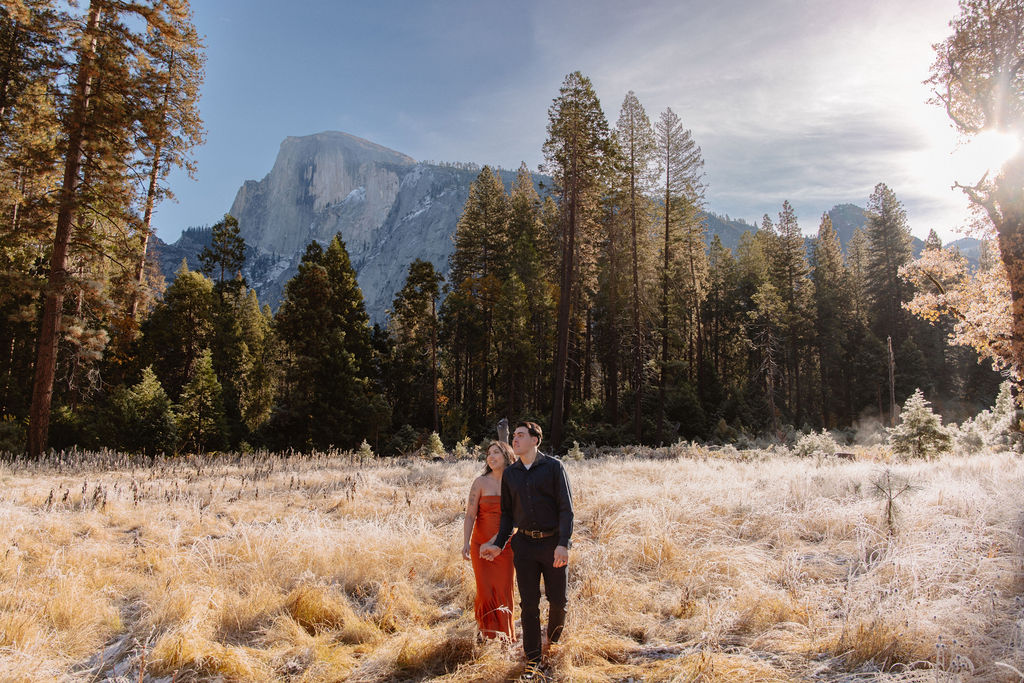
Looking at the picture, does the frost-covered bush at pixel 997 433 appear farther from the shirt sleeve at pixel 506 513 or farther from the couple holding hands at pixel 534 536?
the shirt sleeve at pixel 506 513

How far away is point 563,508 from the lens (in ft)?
13.0

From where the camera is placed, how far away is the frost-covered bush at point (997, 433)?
48.6 feet

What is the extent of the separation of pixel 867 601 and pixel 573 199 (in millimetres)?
19325

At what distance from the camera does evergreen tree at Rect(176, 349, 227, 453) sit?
21.9 meters

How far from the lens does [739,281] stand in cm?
4312

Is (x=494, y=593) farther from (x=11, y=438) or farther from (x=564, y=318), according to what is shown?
(x=11, y=438)

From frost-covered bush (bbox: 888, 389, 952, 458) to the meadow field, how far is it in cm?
600

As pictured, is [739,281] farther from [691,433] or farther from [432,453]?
[432,453]

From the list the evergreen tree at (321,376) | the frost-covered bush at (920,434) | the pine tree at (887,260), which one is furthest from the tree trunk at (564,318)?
the pine tree at (887,260)

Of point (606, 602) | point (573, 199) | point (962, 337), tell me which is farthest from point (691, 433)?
point (606, 602)

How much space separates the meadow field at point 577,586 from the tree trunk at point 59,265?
5.37 meters

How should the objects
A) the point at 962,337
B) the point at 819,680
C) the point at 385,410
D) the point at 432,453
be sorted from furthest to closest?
1. the point at 385,410
2. the point at 432,453
3. the point at 962,337
4. the point at 819,680

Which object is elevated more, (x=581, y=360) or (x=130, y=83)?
(x=130, y=83)

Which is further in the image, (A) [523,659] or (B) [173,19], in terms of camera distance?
(B) [173,19]
